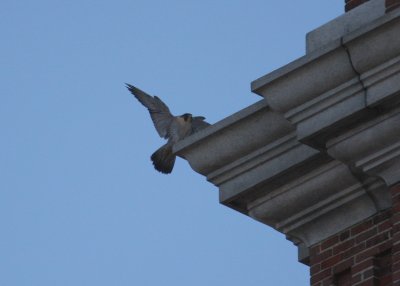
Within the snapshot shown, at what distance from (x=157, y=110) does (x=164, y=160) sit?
1157 mm

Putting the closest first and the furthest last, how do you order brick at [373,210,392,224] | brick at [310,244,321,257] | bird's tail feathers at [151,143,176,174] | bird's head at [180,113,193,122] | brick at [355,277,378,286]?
brick at [355,277,378,286] < brick at [373,210,392,224] < brick at [310,244,321,257] < bird's head at [180,113,193,122] < bird's tail feathers at [151,143,176,174]

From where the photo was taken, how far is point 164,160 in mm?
19672

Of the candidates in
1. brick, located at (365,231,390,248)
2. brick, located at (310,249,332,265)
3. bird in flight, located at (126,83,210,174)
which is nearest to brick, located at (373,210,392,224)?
brick, located at (365,231,390,248)

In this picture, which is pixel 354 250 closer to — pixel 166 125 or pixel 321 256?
pixel 321 256

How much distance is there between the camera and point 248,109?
13.8 meters

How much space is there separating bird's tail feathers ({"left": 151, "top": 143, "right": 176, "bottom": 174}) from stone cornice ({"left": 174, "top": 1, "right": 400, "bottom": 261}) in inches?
210

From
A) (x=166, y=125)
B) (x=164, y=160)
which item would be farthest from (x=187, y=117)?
(x=166, y=125)

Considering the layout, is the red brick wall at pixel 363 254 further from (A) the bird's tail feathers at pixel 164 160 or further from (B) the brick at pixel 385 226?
(A) the bird's tail feathers at pixel 164 160

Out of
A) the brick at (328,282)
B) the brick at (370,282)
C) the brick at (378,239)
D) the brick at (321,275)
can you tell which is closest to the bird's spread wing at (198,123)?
the brick at (321,275)

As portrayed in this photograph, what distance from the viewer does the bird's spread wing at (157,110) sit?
1992 cm

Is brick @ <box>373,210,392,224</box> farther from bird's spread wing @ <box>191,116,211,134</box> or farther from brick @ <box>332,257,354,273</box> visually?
bird's spread wing @ <box>191,116,211,134</box>

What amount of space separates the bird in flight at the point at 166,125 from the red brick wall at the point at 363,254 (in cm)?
507

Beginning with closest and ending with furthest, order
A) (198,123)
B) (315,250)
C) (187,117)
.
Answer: (315,250) < (187,117) < (198,123)

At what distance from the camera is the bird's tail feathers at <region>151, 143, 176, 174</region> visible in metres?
19.5
